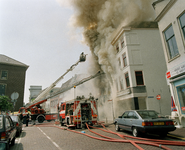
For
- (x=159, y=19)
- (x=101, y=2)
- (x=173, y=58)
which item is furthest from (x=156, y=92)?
(x=101, y=2)

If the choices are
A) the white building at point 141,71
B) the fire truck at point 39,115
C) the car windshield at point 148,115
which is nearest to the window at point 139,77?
the white building at point 141,71

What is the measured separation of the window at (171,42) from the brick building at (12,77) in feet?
116

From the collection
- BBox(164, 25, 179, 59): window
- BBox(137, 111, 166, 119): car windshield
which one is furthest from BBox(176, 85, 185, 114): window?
BBox(137, 111, 166, 119): car windshield

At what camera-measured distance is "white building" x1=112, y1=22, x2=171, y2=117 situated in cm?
1561

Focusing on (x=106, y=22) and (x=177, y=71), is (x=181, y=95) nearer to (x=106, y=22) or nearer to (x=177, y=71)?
(x=177, y=71)

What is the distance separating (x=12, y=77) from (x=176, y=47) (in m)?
37.9

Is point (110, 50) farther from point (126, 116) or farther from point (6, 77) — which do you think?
point (6, 77)

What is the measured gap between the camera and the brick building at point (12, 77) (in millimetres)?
35281

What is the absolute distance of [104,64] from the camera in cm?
2030

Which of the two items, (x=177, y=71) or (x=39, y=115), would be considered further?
(x=39, y=115)

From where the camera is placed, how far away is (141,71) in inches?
646

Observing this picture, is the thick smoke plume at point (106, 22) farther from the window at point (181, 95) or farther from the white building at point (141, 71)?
the window at point (181, 95)

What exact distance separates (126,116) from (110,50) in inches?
518

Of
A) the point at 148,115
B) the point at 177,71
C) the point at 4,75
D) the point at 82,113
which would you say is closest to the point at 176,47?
the point at 177,71
